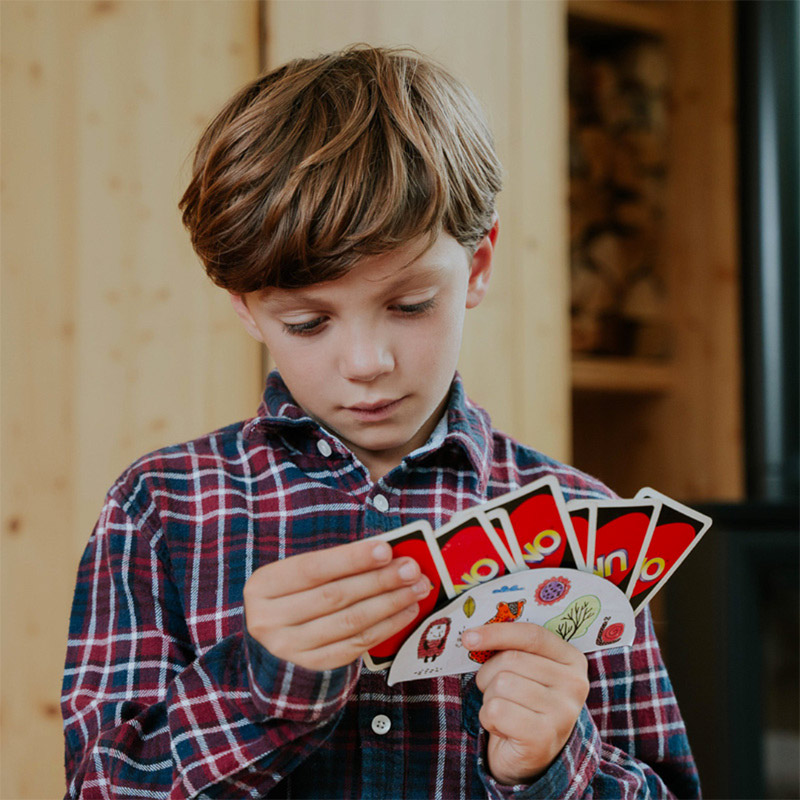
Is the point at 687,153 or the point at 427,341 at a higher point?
the point at 687,153

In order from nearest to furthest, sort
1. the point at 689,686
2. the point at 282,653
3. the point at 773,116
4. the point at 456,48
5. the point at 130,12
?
the point at 282,653 → the point at 130,12 → the point at 456,48 → the point at 689,686 → the point at 773,116

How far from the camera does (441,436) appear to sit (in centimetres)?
103

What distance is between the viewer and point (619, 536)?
0.85 m

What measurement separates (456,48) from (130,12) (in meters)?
0.60

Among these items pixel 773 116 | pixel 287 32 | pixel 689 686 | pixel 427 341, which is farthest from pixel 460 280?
pixel 773 116

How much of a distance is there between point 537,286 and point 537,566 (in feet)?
4.00

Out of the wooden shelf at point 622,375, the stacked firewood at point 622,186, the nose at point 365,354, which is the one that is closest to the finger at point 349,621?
the nose at point 365,354

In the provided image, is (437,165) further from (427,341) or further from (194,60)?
(194,60)

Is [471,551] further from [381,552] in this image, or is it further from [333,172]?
[333,172]

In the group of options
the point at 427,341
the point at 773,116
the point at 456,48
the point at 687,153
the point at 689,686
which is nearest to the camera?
the point at 427,341

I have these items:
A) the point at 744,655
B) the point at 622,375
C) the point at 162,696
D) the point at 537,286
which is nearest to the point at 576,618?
the point at 162,696

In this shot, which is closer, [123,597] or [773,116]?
[123,597]

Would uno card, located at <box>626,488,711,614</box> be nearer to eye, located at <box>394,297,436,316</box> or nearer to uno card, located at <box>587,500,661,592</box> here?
uno card, located at <box>587,500,661,592</box>

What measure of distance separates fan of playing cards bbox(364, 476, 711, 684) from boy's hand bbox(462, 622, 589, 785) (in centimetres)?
2
